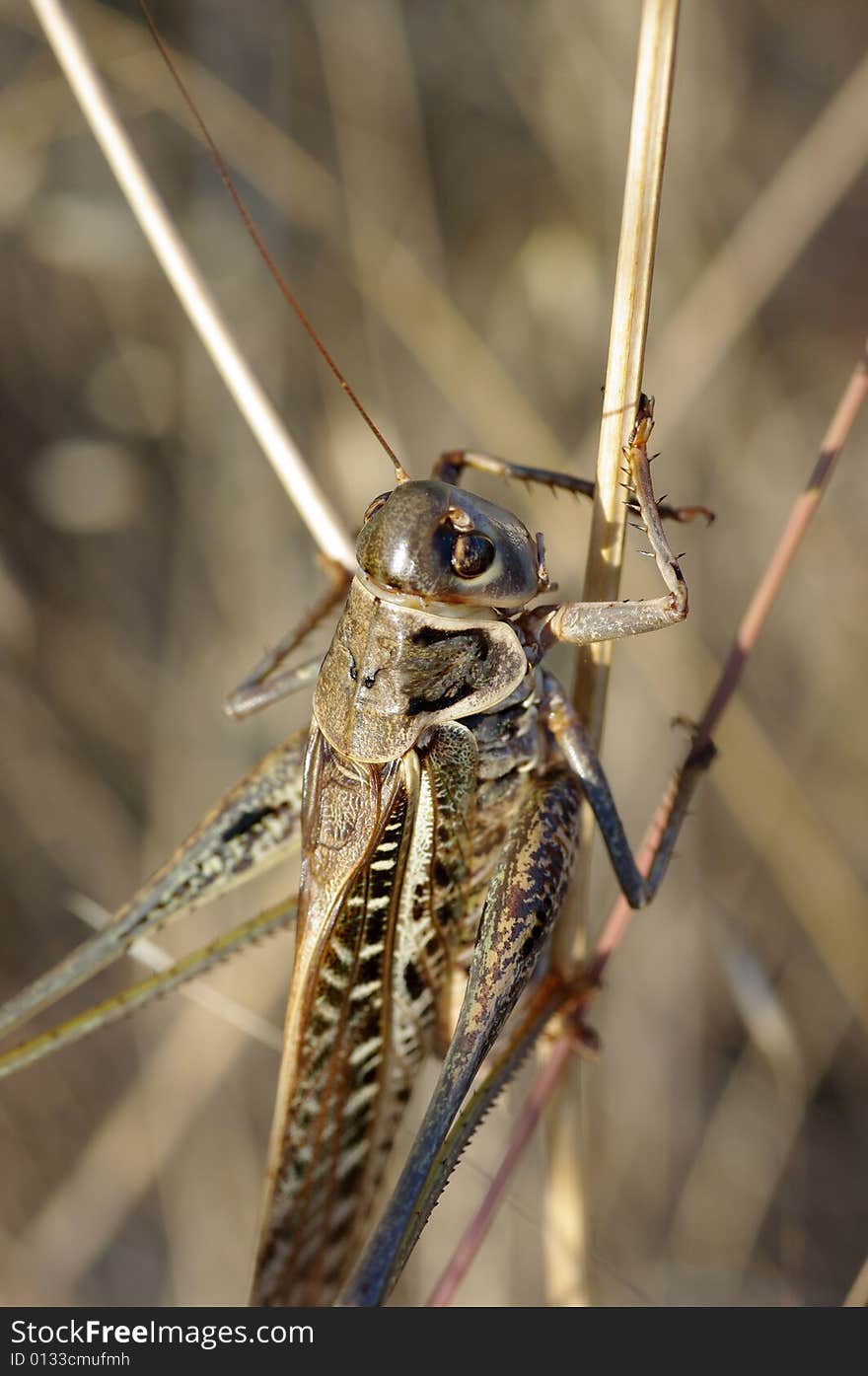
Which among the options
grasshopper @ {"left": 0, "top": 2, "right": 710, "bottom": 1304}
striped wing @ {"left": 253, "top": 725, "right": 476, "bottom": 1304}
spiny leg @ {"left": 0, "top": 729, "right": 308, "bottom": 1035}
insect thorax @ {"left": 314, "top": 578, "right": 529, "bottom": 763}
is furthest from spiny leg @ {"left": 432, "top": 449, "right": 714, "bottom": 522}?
spiny leg @ {"left": 0, "top": 729, "right": 308, "bottom": 1035}

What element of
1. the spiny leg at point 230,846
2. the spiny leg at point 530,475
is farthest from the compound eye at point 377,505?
the spiny leg at point 230,846

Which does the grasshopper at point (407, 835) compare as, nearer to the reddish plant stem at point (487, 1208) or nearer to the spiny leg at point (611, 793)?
the spiny leg at point (611, 793)

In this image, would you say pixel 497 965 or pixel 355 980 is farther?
pixel 355 980

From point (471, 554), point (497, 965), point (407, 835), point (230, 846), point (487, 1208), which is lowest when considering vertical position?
point (487, 1208)

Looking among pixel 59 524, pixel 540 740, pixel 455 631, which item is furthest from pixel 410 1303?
pixel 59 524

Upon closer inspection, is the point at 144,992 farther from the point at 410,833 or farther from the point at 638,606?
the point at 638,606

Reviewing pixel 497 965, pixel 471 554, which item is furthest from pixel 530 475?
pixel 497 965

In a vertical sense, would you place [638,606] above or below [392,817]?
above
